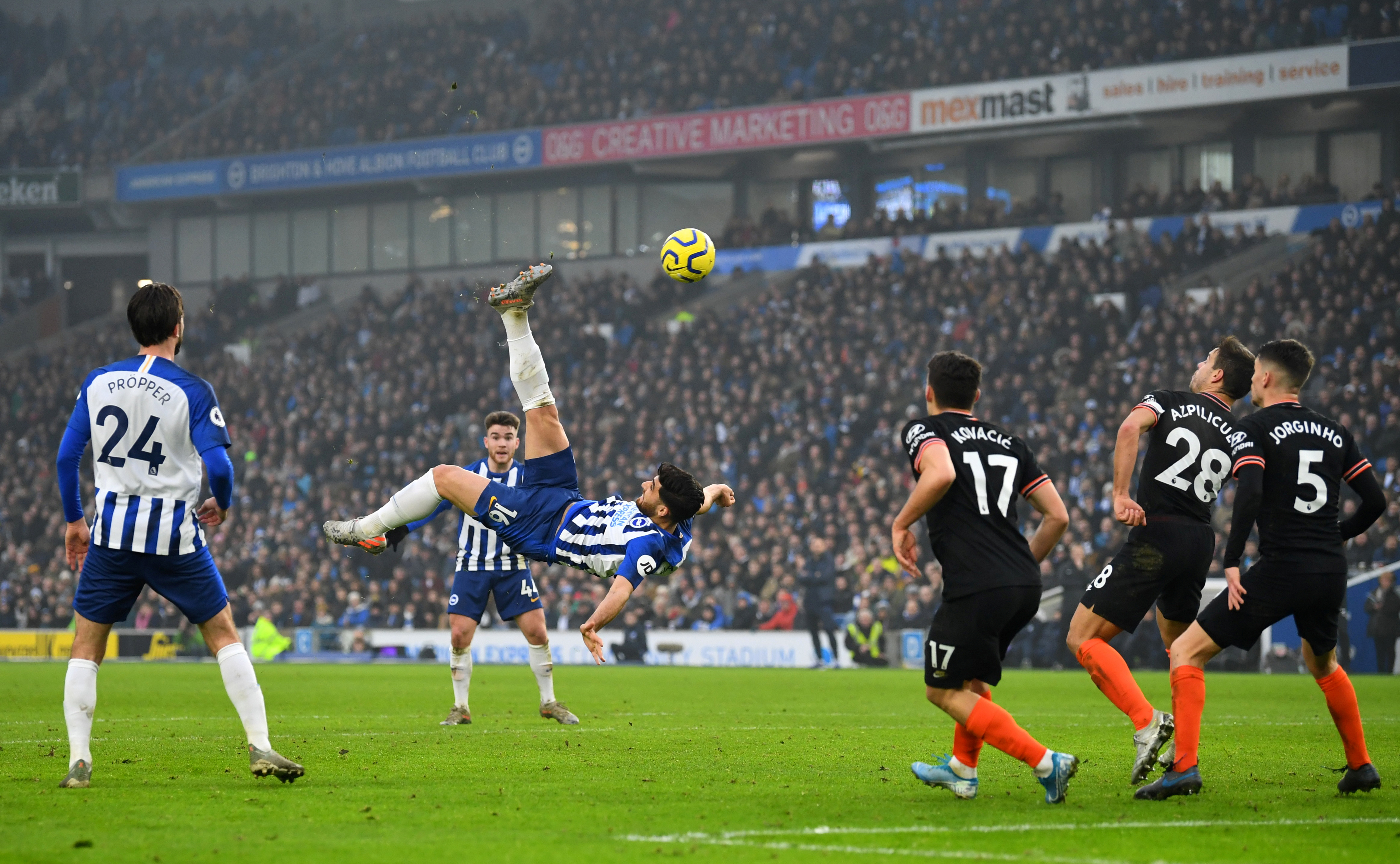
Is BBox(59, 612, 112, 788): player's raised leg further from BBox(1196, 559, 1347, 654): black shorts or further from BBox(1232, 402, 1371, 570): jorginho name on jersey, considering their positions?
Result: BBox(1232, 402, 1371, 570): jorginho name on jersey

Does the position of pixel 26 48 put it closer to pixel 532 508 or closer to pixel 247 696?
pixel 532 508

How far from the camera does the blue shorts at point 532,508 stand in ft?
30.9

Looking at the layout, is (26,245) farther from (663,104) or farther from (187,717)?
(187,717)

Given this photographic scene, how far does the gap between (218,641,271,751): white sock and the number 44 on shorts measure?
3.54m

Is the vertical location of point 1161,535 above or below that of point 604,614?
above

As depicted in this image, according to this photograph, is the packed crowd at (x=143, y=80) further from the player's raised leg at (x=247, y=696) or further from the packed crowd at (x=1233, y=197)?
the player's raised leg at (x=247, y=696)

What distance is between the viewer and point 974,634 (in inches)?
273

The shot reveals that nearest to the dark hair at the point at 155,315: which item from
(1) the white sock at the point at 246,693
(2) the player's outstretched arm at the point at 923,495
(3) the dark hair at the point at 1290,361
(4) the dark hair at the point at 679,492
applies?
(1) the white sock at the point at 246,693

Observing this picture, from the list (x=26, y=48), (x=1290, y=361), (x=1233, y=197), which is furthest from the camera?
(x=26, y=48)

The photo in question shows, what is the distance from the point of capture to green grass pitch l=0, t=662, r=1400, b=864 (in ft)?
18.8

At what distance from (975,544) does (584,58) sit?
3711 cm

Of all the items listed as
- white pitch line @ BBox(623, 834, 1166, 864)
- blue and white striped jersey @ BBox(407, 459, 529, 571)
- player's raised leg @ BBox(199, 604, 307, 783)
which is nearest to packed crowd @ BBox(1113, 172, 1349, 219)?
blue and white striped jersey @ BBox(407, 459, 529, 571)

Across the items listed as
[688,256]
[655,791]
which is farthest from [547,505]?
[688,256]

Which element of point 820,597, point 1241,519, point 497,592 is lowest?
point 820,597
